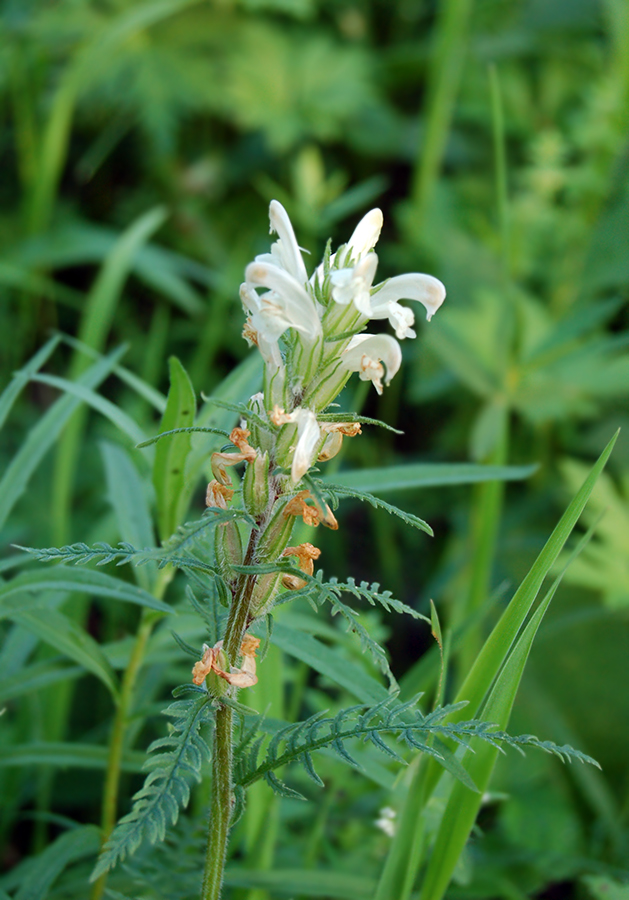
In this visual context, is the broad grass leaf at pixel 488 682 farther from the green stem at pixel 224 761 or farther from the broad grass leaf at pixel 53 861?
the broad grass leaf at pixel 53 861

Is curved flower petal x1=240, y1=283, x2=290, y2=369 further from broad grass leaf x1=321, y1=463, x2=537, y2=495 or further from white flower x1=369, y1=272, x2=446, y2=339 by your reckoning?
broad grass leaf x1=321, y1=463, x2=537, y2=495

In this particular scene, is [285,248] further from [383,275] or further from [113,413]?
[383,275]

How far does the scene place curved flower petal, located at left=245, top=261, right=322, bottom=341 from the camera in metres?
0.75

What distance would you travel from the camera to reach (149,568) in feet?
4.09

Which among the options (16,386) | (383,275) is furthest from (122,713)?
(383,275)

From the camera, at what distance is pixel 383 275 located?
3.14 metres

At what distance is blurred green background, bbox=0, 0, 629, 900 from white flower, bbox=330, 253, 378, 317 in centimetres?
62

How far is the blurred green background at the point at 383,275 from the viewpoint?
168cm

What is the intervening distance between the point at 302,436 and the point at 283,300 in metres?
0.15

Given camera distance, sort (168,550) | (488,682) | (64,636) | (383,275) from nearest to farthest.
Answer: (168,550) < (488,682) < (64,636) < (383,275)

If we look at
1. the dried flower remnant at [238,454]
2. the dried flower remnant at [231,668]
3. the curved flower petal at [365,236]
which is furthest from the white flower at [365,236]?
the dried flower remnant at [231,668]

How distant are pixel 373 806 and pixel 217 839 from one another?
2.54ft

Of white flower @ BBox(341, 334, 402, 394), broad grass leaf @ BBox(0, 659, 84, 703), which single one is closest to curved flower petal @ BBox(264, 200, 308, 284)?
white flower @ BBox(341, 334, 402, 394)

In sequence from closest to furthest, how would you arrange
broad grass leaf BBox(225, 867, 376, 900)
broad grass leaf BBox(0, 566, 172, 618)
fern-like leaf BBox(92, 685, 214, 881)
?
fern-like leaf BBox(92, 685, 214, 881), broad grass leaf BBox(0, 566, 172, 618), broad grass leaf BBox(225, 867, 376, 900)
